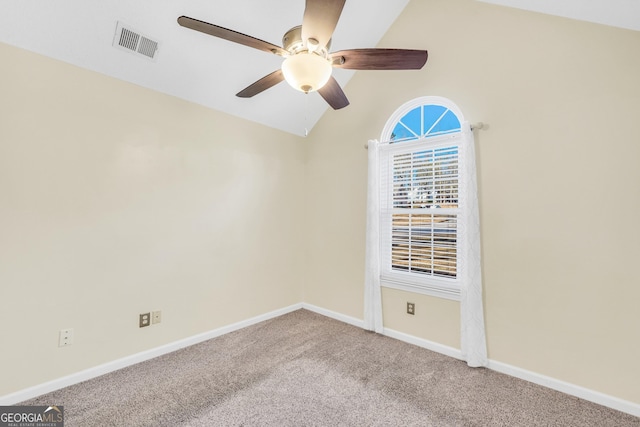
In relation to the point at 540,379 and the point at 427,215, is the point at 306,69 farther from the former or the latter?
the point at 540,379

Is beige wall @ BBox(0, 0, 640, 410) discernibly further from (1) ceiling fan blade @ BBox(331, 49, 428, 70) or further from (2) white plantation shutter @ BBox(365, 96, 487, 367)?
(1) ceiling fan blade @ BBox(331, 49, 428, 70)

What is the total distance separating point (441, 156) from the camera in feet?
8.66

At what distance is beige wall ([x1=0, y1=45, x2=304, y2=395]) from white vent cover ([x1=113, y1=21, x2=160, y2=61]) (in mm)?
296

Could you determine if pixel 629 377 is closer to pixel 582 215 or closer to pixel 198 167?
pixel 582 215

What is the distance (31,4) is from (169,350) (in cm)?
264

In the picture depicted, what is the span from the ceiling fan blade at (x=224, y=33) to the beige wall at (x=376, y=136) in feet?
3.92

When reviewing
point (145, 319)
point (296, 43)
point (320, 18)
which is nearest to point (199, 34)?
point (296, 43)

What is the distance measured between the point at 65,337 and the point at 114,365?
16.4 inches

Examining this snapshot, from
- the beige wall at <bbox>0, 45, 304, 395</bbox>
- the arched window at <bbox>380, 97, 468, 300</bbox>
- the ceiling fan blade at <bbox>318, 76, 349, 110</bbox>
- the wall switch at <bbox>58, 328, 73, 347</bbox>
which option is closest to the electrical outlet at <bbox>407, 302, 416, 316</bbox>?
the arched window at <bbox>380, 97, 468, 300</bbox>

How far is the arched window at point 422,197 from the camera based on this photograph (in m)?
2.58

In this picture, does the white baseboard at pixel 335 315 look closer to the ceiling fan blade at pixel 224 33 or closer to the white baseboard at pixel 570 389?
the white baseboard at pixel 570 389

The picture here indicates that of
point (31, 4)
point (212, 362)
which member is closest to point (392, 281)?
point (212, 362)

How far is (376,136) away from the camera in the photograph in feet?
10.0

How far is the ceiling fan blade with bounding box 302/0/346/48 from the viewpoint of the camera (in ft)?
4.09
